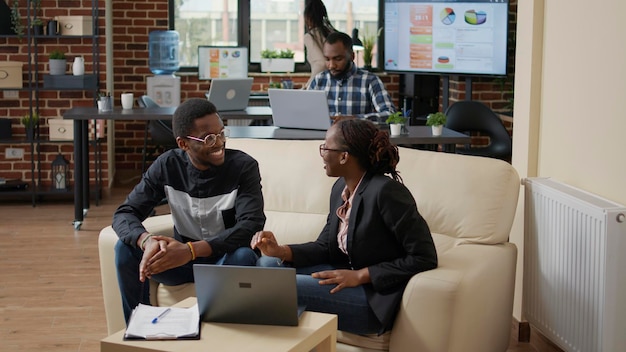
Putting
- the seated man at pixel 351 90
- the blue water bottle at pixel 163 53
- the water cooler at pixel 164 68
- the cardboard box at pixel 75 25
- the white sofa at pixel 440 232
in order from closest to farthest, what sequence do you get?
the white sofa at pixel 440 232
the seated man at pixel 351 90
the cardboard box at pixel 75 25
the water cooler at pixel 164 68
the blue water bottle at pixel 163 53

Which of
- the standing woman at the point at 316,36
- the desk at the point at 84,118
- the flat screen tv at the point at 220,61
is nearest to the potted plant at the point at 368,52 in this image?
the flat screen tv at the point at 220,61

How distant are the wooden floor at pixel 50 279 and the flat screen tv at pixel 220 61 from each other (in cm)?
188

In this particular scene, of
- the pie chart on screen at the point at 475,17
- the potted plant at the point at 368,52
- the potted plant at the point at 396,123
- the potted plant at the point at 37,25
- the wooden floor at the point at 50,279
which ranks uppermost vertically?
the pie chart on screen at the point at 475,17

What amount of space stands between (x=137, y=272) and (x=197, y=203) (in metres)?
0.35

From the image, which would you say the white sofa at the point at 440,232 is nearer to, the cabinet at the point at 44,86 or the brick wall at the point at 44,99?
Result: the cabinet at the point at 44,86

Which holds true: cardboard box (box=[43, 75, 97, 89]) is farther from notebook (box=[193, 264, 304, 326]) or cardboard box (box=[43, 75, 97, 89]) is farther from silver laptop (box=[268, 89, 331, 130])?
notebook (box=[193, 264, 304, 326])

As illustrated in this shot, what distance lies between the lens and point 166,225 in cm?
411

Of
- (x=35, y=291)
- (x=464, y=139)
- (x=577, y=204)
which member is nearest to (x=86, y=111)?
(x=35, y=291)

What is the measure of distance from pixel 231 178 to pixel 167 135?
4.08m

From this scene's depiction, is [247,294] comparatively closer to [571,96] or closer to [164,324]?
[164,324]

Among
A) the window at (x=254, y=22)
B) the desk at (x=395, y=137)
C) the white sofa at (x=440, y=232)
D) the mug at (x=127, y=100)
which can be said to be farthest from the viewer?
the window at (x=254, y=22)

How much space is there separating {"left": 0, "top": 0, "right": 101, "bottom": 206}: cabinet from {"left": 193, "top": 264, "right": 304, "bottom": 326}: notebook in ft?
16.1

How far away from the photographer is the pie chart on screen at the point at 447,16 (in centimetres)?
750

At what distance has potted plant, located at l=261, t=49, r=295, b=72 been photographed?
934 cm
